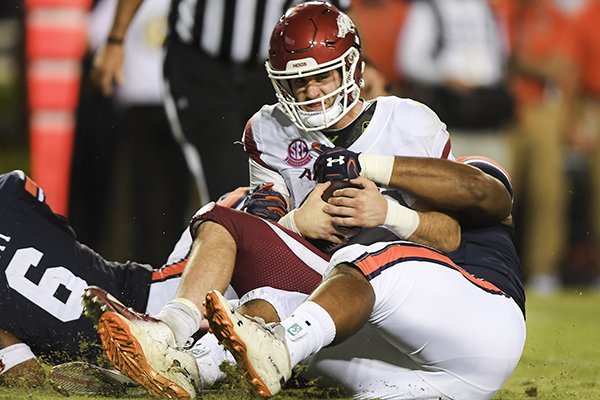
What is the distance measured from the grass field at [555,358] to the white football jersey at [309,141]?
0.67 m

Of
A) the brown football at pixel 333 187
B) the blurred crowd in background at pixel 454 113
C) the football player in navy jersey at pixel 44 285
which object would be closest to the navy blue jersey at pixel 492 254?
the brown football at pixel 333 187

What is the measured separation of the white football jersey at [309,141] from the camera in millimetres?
3643

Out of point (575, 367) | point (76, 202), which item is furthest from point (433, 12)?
point (575, 367)

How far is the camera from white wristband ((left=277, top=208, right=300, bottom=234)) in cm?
358

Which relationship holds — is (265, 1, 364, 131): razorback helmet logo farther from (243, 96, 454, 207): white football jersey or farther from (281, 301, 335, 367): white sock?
(281, 301, 335, 367): white sock

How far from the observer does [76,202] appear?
302 inches

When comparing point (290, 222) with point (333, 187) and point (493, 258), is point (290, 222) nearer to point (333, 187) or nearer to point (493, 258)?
point (333, 187)

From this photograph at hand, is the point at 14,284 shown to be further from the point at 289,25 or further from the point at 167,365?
the point at 289,25

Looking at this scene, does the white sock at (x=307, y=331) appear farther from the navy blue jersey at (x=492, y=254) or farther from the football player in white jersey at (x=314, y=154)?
the navy blue jersey at (x=492, y=254)

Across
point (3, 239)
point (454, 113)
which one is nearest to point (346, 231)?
point (3, 239)

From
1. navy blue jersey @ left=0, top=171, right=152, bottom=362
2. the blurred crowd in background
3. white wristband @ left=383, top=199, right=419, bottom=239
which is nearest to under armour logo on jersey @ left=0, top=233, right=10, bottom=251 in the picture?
navy blue jersey @ left=0, top=171, right=152, bottom=362

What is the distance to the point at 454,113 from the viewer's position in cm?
781

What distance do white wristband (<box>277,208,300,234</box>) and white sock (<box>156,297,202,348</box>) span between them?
0.46 metres

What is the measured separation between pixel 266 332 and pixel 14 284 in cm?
106
